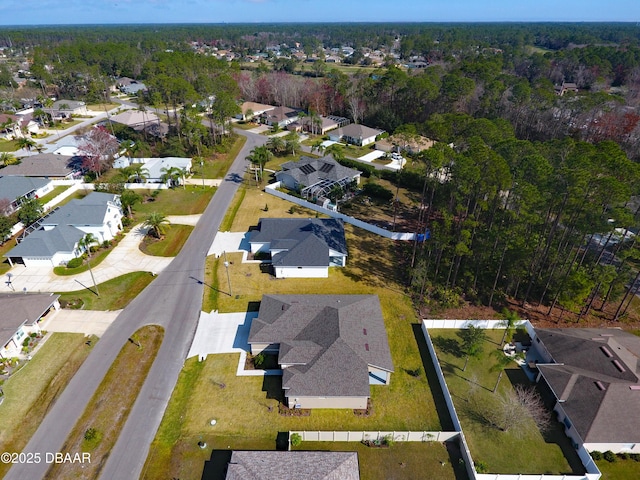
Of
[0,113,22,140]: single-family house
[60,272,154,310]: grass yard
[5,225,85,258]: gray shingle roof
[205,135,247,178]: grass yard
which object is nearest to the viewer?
[60,272,154,310]: grass yard

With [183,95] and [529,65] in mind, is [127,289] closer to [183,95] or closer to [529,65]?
[183,95]

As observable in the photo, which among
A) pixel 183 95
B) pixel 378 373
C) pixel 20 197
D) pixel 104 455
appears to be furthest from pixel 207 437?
pixel 183 95

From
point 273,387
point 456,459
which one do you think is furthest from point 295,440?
point 456,459

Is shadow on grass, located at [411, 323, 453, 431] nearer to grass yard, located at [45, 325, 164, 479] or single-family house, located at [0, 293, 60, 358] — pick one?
grass yard, located at [45, 325, 164, 479]

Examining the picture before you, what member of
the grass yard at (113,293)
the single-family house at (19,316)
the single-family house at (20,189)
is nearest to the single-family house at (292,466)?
the grass yard at (113,293)

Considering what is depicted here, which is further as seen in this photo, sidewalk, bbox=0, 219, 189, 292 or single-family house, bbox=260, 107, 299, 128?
single-family house, bbox=260, 107, 299, 128

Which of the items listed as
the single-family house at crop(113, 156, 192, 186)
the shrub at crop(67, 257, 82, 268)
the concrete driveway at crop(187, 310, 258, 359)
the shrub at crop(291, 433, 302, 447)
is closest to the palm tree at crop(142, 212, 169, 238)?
the shrub at crop(67, 257, 82, 268)
